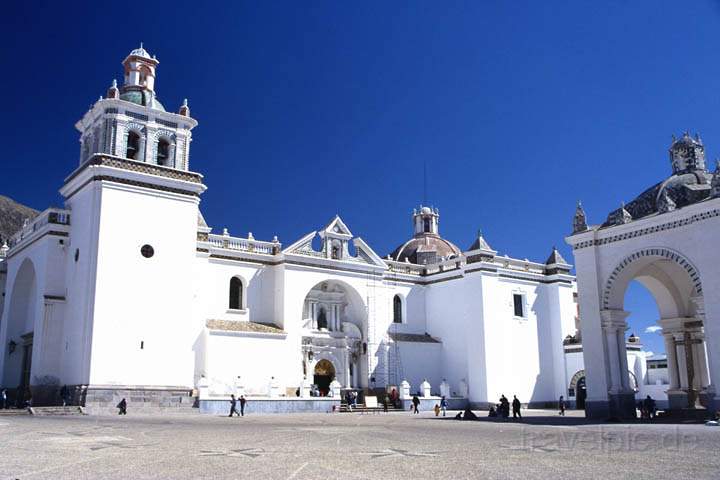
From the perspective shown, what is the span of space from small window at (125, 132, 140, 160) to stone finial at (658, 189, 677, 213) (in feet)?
62.7

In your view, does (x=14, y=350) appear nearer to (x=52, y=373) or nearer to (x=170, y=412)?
(x=52, y=373)

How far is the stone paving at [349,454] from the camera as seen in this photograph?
8523 mm

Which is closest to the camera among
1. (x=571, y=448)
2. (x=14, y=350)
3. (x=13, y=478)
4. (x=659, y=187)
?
(x=13, y=478)

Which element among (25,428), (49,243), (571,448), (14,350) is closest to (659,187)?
(571,448)

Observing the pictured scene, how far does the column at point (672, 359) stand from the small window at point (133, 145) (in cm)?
2081

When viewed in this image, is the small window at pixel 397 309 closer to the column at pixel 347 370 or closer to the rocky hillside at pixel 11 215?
the column at pixel 347 370

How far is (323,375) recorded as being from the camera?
3462 centimetres

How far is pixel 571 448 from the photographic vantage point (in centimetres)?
1175

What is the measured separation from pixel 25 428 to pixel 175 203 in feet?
43.5

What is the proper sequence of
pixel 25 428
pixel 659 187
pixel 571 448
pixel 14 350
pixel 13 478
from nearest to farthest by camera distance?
pixel 13 478 → pixel 571 448 → pixel 25 428 → pixel 659 187 → pixel 14 350

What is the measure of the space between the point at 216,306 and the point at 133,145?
7875 millimetres

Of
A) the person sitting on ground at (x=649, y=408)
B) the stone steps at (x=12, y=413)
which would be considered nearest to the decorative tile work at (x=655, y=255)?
the person sitting on ground at (x=649, y=408)

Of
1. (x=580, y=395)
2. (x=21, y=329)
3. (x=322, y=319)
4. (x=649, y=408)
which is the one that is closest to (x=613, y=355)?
(x=649, y=408)

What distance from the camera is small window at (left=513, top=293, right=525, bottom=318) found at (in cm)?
3762
